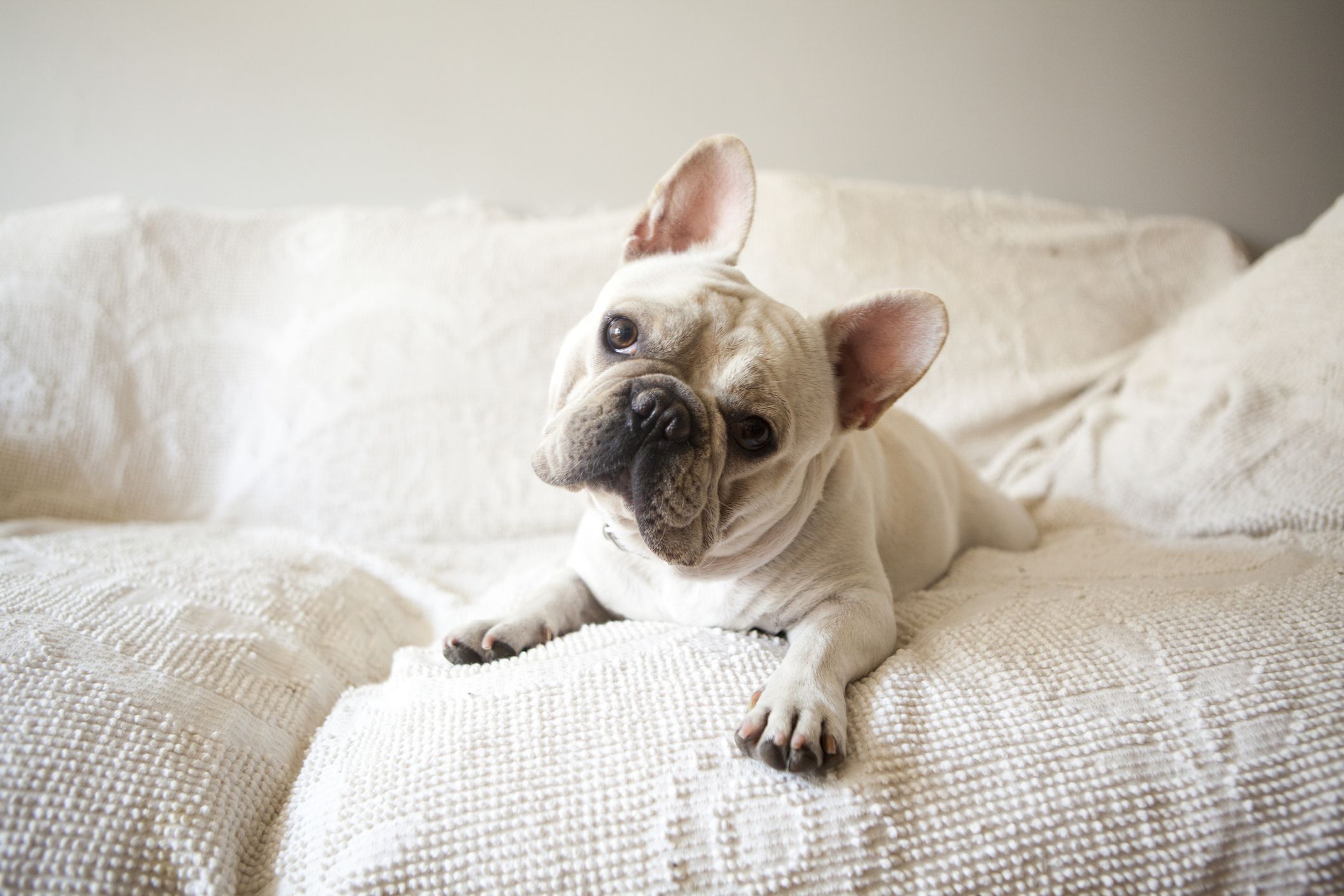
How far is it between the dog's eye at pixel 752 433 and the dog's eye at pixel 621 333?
0.19 m

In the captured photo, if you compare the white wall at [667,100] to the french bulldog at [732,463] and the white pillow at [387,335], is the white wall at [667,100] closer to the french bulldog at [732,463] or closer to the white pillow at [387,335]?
the white pillow at [387,335]

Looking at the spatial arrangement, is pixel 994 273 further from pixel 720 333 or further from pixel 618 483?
pixel 618 483

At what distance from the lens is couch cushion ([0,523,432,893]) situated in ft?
2.57

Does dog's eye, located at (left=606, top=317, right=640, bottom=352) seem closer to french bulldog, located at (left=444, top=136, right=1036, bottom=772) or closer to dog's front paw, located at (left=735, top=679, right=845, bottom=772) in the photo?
french bulldog, located at (left=444, top=136, right=1036, bottom=772)

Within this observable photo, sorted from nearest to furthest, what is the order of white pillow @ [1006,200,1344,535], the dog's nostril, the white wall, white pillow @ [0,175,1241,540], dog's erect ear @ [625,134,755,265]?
the dog's nostril
dog's erect ear @ [625,134,755,265]
white pillow @ [1006,200,1344,535]
white pillow @ [0,175,1241,540]
the white wall

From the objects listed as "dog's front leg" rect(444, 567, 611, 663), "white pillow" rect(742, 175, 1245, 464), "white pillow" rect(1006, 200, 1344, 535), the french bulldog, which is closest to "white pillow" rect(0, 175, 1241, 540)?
"white pillow" rect(742, 175, 1245, 464)

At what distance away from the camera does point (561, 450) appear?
3.31 ft

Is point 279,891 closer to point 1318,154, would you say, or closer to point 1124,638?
point 1124,638

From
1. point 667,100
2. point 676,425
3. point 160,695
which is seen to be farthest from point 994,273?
point 160,695

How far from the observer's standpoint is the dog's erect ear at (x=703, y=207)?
1.24 metres

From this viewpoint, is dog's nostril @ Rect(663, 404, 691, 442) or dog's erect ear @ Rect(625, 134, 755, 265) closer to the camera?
dog's nostril @ Rect(663, 404, 691, 442)

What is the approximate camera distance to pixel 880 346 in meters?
1.16

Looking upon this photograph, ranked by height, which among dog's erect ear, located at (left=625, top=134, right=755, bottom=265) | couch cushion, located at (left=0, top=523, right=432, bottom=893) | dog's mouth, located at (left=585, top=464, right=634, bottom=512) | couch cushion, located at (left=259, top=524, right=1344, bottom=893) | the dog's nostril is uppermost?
dog's erect ear, located at (left=625, top=134, right=755, bottom=265)

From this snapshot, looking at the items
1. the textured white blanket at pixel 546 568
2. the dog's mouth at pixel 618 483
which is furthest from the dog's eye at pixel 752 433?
the textured white blanket at pixel 546 568
